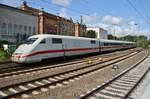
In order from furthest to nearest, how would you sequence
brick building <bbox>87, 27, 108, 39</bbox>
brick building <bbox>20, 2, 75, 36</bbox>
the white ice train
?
1. brick building <bbox>87, 27, 108, 39</bbox>
2. brick building <bbox>20, 2, 75, 36</bbox>
3. the white ice train

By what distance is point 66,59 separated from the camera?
26609 millimetres

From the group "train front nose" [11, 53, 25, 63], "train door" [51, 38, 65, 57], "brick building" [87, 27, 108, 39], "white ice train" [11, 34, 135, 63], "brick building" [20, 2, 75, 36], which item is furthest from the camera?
"brick building" [87, 27, 108, 39]

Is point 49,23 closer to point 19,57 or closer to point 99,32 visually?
point 19,57

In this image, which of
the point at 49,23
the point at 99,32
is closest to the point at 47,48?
the point at 49,23

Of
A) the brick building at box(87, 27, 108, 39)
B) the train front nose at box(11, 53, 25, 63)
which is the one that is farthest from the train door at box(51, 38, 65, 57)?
the brick building at box(87, 27, 108, 39)

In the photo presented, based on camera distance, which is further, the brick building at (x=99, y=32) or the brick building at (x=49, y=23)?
the brick building at (x=99, y=32)

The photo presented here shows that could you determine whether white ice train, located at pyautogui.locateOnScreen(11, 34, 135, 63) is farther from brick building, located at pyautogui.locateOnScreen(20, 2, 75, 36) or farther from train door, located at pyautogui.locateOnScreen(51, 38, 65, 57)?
brick building, located at pyautogui.locateOnScreen(20, 2, 75, 36)

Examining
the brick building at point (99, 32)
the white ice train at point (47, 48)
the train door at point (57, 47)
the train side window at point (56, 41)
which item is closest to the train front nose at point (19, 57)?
the white ice train at point (47, 48)

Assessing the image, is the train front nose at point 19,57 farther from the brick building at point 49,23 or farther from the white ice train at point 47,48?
the brick building at point 49,23

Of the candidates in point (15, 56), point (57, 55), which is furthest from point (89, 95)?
point (57, 55)

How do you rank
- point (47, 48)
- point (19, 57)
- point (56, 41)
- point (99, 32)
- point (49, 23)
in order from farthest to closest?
point (99, 32)
point (49, 23)
point (56, 41)
point (47, 48)
point (19, 57)

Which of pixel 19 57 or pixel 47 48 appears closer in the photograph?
pixel 19 57

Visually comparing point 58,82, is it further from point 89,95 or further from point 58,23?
point 58,23

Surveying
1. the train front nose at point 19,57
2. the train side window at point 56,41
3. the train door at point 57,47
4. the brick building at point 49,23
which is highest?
the brick building at point 49,23
